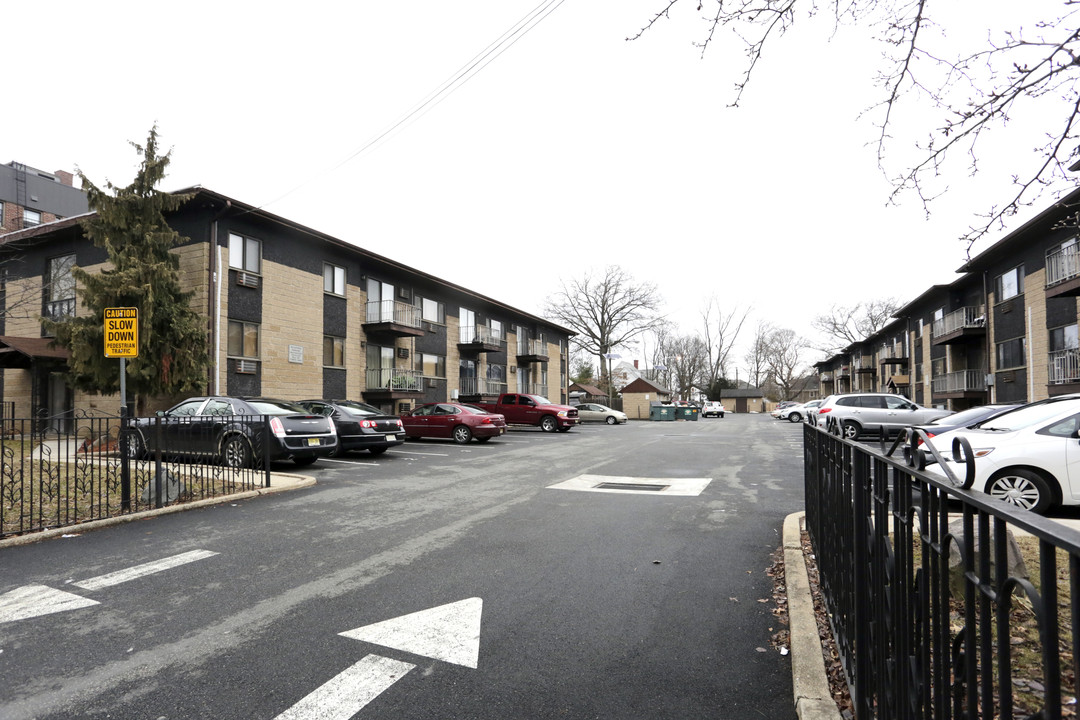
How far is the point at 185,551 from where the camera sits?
19.1 ft

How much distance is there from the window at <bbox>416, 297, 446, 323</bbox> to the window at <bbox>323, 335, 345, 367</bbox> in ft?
20.0

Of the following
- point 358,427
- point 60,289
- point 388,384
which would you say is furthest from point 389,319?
point 358,427

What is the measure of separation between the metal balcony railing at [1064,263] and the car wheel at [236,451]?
22.9 m

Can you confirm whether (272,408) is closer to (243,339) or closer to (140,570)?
(140,570)

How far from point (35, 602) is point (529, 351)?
37418mm

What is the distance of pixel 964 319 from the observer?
28.2 m

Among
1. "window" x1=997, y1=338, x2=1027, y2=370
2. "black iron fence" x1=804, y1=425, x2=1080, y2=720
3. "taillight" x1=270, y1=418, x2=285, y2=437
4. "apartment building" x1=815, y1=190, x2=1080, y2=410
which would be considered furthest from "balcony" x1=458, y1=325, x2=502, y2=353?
"black iron fence" x1=804, y1=425, x2=1080, y2=720

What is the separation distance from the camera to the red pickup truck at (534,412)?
2794cm

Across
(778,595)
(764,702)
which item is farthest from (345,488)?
(764,702)

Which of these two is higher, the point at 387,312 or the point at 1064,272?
the point at 1064,272

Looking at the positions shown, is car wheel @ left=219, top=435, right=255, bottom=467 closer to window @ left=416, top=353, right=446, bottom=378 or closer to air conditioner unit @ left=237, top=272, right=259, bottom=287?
air conditioner unit @ left=237, top=272, right=259, bottom=287

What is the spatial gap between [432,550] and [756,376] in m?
92.8

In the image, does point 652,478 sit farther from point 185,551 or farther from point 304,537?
point 185,551

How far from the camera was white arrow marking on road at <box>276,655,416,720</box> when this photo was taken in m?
2.87
